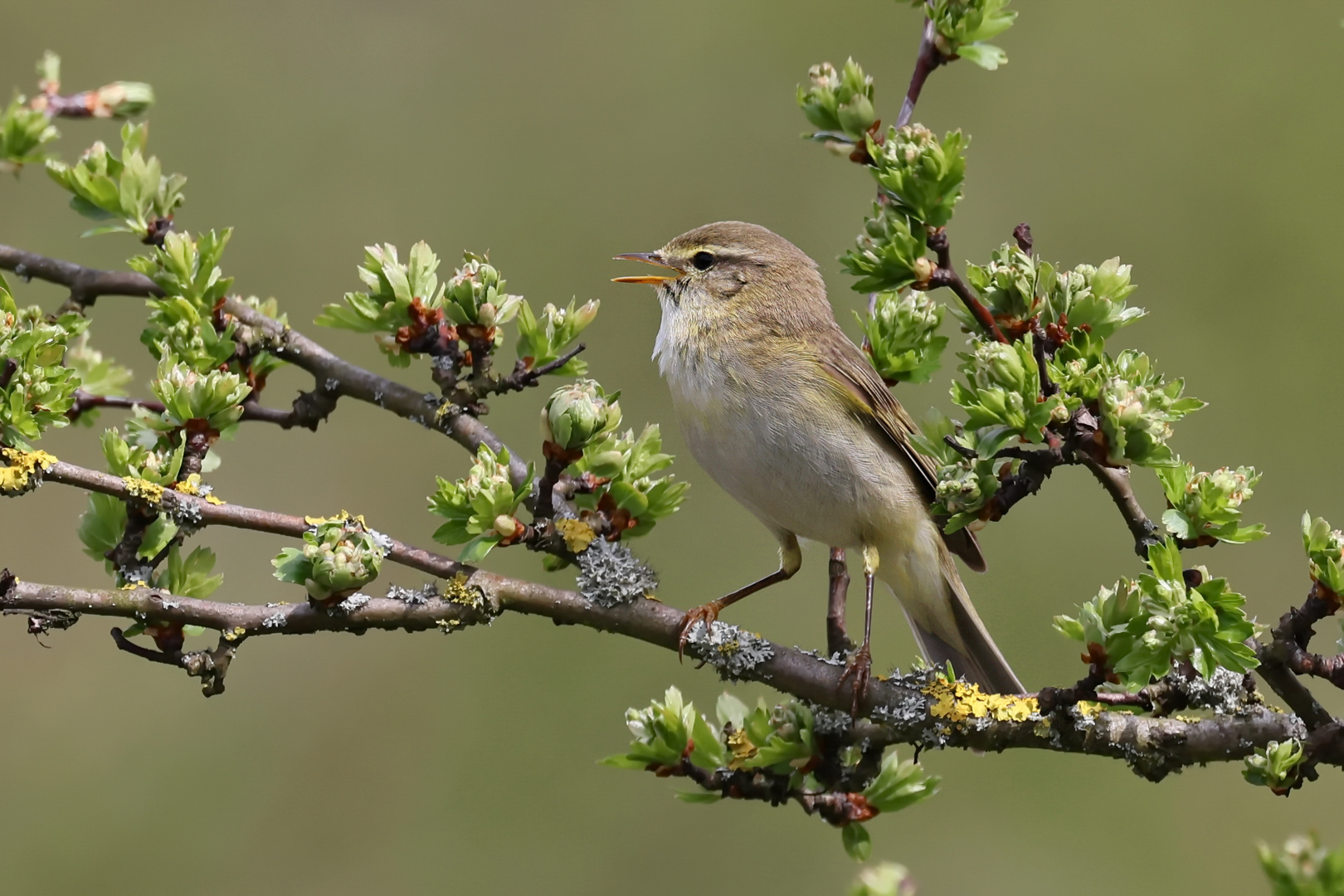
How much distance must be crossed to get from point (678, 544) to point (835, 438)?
7.47 feet

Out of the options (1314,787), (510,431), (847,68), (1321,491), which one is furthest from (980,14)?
(1314,787)

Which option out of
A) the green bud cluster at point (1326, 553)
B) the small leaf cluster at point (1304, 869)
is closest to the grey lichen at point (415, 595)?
the small leaf cluster at point (1304, 869)

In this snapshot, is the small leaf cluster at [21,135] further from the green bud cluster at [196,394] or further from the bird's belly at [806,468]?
the bird's belly at [806,468]

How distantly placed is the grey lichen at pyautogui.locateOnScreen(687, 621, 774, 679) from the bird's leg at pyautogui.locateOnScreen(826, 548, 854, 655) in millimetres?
281

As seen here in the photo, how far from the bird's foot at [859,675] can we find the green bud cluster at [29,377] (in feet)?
4.83

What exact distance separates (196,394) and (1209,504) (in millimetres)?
1783

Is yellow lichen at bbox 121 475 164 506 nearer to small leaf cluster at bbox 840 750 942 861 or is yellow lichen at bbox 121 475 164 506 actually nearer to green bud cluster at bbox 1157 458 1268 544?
small leaf cluster at bbox 840 750 942 861

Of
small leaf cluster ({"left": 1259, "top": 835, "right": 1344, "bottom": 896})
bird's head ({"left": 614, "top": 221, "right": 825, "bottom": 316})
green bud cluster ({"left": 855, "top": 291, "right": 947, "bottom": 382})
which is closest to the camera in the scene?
small leaf cluster ({"left": 1259, "top": 835, "right": 1344, "bottom": 896})

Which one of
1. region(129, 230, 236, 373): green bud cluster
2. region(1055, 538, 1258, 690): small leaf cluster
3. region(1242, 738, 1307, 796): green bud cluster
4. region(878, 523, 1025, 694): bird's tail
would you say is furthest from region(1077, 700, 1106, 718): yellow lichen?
region(129, 230, 236, 373): green bud cluster

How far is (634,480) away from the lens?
2.31m

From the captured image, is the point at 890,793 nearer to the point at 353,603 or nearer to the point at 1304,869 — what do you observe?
the point at 1304,869

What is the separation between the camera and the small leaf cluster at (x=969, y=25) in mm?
2309

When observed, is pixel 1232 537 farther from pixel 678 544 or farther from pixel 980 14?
pixel 678 544

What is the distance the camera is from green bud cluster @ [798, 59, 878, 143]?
2256mm
